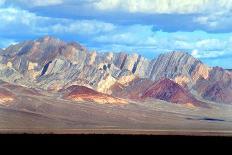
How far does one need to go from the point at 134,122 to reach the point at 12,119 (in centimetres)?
4277

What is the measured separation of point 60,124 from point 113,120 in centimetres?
2601

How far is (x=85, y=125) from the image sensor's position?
181 m
